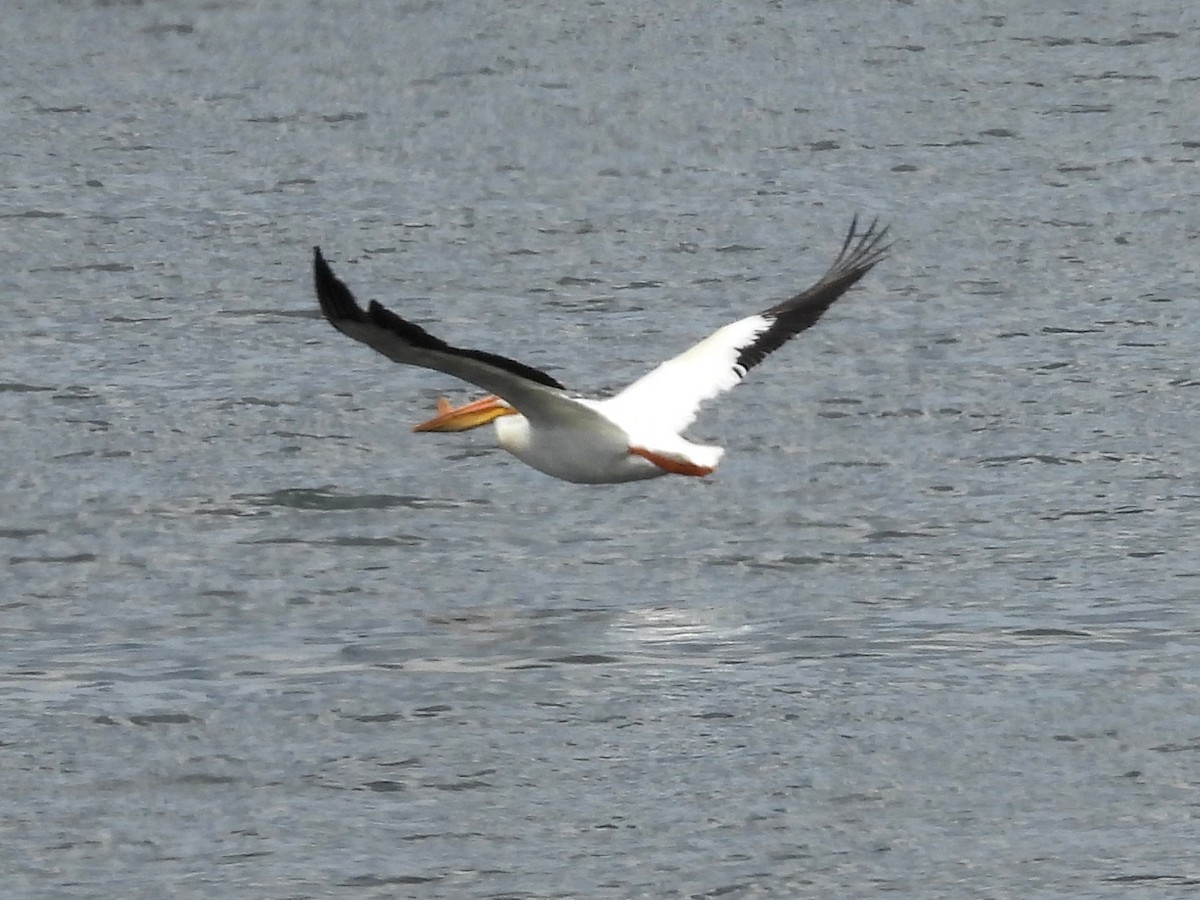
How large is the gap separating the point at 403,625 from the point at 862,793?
224cm

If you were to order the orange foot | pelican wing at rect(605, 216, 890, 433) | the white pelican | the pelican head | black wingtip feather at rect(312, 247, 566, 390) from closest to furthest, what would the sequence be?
black wingtip feather at rect(312, 247, 566, 390), the white pelican, the orange foot, pelican wing at rect(605, 216, 890, 433), the pelican head

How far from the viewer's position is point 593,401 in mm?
10445

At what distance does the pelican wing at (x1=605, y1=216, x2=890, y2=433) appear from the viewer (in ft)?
35.3

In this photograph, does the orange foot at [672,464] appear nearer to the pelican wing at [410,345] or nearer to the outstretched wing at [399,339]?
the pelican wing at [410,345]

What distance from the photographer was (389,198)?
57.7 feet

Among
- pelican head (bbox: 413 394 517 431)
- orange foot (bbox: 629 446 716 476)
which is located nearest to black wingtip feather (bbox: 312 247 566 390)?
orange foot (bbox: 629 446 716 476)

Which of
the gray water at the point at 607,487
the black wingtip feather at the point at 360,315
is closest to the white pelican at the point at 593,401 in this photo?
the black wingtip feather at the point at 360,315

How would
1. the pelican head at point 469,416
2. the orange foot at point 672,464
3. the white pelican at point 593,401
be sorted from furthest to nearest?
the pelican head at point 469,416 < the orange foot at point 672,464 < the white pelican at point 593,401

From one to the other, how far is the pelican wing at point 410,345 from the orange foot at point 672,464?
54cm

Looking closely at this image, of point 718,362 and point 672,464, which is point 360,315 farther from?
point 718,362

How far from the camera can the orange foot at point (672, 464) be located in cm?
1006

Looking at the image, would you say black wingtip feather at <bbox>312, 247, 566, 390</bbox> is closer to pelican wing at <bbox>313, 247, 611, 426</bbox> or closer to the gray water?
pelican wing at <bbox>313, 247, 611, 426</bbox>

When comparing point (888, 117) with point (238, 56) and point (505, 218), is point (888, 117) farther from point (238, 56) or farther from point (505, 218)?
point (238, 56)

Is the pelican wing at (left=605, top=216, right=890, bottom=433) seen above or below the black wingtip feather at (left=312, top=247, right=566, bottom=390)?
below
